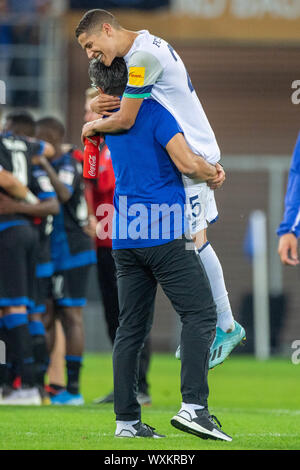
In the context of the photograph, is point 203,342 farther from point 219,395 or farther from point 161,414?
point 219,395

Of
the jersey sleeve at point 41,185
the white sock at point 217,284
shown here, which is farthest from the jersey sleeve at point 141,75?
the jersey sleeve at point 41,185

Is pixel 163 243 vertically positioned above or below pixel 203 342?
above

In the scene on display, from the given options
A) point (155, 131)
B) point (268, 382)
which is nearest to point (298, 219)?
point (155, 131)

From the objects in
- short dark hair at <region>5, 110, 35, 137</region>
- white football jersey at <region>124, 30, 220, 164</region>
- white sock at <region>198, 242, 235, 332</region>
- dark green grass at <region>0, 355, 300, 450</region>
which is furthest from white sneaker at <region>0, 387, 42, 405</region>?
white football jersey at <region>124, 30, 220, 164</region>

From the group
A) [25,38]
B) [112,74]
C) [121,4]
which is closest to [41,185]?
[112,74]

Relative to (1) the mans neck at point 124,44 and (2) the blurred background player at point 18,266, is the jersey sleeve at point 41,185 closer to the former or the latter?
(2) the blurred background player at point 18,266

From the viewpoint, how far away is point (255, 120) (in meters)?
18.7

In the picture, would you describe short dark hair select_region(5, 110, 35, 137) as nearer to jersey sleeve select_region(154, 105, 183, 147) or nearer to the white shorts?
the white shorts

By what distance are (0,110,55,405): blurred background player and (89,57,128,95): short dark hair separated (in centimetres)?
278

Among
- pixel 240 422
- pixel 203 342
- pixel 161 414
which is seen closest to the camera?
pixel 203 342

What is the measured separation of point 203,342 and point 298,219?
1665 mm

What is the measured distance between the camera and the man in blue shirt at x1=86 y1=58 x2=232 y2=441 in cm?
524
